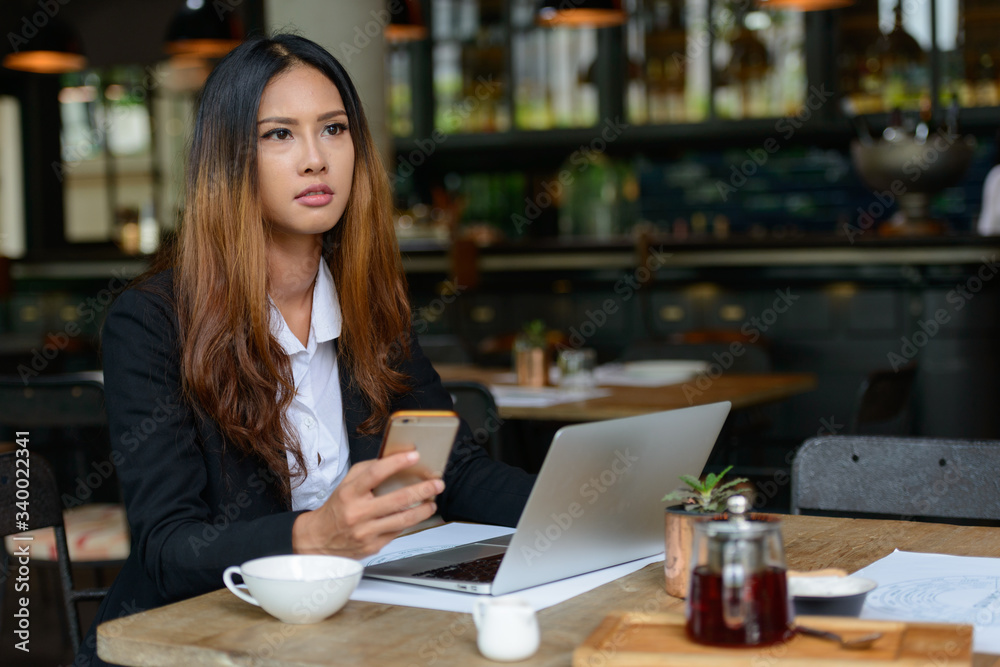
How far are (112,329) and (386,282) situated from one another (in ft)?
1.43

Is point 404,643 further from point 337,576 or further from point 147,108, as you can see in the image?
point 147,108

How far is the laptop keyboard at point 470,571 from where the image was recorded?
1256 mm

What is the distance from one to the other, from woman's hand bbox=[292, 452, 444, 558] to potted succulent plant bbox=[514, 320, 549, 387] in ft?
7.82

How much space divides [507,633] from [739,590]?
0.65ft

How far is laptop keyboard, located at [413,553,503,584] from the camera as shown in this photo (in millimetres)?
1256

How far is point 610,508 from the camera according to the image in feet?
4.16

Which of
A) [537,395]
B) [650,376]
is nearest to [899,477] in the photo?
[537,395]

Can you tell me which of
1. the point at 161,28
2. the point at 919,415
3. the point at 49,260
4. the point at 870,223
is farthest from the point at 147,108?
the point at 919,415

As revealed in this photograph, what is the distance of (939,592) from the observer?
1.21 m

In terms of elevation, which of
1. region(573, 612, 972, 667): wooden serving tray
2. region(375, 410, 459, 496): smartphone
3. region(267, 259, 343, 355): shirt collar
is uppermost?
region(267, 259, 343, 355): shirt collar

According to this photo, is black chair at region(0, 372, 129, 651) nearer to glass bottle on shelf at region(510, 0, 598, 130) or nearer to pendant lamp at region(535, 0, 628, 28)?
pendant lamp at region(535, 0, 628, 28)

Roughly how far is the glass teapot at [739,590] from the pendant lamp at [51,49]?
244 inches

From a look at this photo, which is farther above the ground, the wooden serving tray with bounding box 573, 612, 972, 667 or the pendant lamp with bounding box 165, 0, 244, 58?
the pendant lamp with bounding box 165, 0, 244, 58

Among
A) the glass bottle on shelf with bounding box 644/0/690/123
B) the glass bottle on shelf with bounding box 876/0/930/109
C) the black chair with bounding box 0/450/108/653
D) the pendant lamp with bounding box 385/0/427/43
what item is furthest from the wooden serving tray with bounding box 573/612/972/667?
the glass bottle on shelf with bounding box 644/0/690/123
